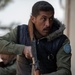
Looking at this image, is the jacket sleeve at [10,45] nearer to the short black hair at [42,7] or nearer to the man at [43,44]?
the man at [43,44]

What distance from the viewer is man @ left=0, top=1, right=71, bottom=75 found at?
1587mm

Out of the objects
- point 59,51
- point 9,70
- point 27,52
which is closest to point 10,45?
point 27,52

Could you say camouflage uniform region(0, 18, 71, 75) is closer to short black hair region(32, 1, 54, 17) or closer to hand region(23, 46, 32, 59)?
hand region(23, 46, 32, 59)

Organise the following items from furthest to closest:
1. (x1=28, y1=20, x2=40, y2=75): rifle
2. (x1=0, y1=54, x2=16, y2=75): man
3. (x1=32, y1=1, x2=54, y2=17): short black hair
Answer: (x1=0, y1=54, x2=16, y2=75): man → (x1=32, y1=1, x2=54, y2=17): short black hair → (x1=28, y1=20, x2=40, y2=75): rifle

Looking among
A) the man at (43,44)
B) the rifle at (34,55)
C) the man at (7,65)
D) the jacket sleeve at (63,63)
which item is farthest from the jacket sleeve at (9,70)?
the jacket sleeve at (63,63)

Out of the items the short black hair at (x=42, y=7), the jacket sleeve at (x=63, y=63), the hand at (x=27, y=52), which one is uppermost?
the short black hair at (x=42, y=7)

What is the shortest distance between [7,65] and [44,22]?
4.50ft

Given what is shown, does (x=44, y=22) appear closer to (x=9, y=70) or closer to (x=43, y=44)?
(x=43, y=44)

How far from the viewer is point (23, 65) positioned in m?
1.73

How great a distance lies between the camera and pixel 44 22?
1.61 meters

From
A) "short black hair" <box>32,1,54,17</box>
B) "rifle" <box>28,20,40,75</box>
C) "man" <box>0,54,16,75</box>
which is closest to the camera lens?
"rifle" <box>28,20,40,75</box>

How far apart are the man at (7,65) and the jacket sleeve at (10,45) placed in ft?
3.26

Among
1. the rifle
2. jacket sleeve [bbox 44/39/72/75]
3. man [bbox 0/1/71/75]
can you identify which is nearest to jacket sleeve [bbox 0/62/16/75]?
man [bbox 0/1/71/75]

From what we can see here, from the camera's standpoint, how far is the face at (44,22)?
1.60 m
